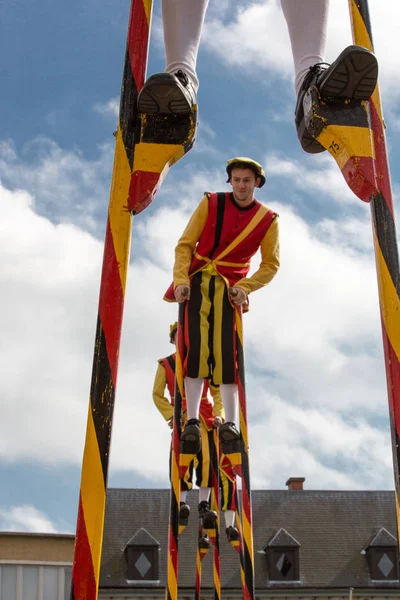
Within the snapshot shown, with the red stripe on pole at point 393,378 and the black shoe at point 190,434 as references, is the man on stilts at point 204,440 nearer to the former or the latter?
the black shoe at point 190,434

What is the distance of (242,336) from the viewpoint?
508 centimetres

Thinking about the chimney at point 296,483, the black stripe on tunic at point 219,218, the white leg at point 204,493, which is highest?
the chimney at point 296,483

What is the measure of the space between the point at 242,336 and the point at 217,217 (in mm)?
817

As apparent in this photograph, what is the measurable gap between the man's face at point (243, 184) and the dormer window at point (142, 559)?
65.7 feet

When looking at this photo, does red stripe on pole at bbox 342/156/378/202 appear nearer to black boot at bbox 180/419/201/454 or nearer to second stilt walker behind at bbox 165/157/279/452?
second stilt walker behind at bbox 165/157/279/452

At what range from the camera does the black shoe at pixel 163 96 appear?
8.92 feet

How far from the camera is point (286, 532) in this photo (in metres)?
25.2

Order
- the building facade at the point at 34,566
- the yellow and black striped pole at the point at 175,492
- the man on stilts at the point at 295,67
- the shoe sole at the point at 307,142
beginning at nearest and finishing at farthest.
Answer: the man on stilts at the point at 295,67
the shoe sole at the point at 307,142
the yellow and black striped pole at the point at 175,492
the building facade at the point at 34,566

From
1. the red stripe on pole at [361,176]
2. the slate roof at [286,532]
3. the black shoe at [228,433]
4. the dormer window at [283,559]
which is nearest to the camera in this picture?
the red stripe on pole at [361,176]

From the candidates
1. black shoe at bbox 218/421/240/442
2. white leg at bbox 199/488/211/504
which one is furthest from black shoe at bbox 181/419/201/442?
white leg at bbox 199/488/211/504

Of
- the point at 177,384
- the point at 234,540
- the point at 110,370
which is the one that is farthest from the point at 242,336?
the point at 234,540

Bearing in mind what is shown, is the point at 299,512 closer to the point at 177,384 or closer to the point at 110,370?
the point at 177,384

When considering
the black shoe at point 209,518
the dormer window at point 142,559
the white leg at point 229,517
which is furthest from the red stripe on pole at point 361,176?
the dormer window at point 142,559

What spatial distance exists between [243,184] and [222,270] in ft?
1.86
